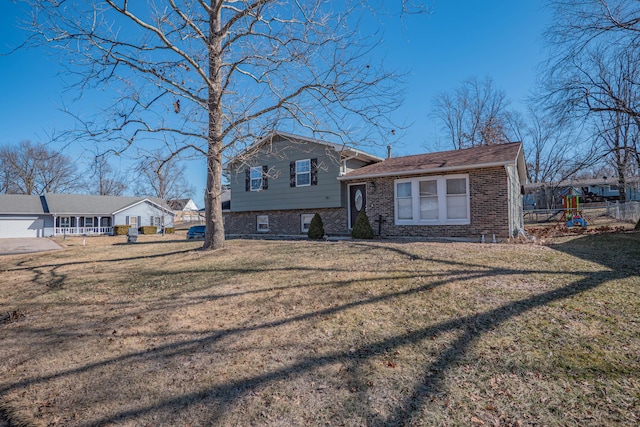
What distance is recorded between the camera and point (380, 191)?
1343 cm

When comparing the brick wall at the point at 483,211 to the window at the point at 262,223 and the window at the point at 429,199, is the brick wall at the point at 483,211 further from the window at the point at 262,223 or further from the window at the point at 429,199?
the window at the point at 262,223

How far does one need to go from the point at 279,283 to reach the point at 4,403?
3712 mm

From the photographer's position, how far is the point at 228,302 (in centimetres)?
533

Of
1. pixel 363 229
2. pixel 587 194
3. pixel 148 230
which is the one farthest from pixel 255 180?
pixel 587 194

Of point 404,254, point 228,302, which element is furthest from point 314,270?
A: point 404,254

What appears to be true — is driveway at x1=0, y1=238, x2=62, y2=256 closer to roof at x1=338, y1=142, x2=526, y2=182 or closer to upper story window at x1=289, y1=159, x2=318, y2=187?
upper story window at x1=289, y1=159, x2=318, y2=187

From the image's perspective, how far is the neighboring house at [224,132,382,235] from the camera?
48.5 ft

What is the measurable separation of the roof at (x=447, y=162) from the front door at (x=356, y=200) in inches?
25.8

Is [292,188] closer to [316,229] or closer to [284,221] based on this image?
[284,221]

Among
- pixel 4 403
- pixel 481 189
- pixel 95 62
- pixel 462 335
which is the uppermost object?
pixel 95 62

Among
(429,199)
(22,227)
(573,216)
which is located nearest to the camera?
(429,199)

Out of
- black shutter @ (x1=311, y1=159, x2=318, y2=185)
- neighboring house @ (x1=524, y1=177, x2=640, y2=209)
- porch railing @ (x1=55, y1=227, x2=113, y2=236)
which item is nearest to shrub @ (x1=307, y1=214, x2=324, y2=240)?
black shutter @ (x1=311, y1=159, x2=318, y2=185)

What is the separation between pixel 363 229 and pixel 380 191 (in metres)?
1.81

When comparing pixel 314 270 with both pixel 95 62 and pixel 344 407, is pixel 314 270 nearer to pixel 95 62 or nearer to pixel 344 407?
Answer: pixel 344 407
